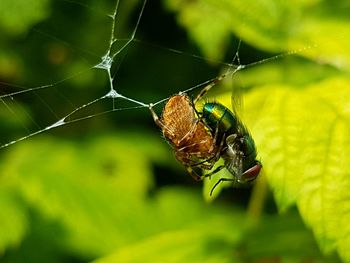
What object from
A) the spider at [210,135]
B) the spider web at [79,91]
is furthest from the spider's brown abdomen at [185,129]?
the spider web at [79,91]

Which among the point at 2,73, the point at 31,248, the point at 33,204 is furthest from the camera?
the point at 2,73

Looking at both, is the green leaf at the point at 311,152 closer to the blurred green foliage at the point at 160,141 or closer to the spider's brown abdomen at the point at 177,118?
the blurred green foliage at the point at 160,141

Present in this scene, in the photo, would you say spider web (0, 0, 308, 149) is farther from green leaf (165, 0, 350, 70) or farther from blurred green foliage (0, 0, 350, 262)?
green leaf (165, 0, 350, 70)

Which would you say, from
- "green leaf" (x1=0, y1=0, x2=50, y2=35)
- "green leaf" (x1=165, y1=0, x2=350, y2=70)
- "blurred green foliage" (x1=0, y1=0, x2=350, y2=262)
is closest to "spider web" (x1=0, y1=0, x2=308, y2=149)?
"blurred green foliage" (x1=0, y1=0, x2=350, y2=262)

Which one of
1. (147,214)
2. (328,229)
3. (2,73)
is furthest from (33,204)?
(328,229)

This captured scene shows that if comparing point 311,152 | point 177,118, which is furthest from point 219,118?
point 311,152

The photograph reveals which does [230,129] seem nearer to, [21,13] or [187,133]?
[187,133]

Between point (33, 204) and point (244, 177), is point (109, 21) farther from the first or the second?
point (244, 177)
